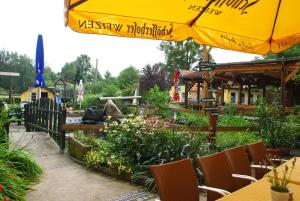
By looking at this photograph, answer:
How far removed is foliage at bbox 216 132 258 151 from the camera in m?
6.62

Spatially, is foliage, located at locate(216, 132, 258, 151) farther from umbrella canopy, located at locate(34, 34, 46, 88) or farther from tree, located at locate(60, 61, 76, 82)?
tree, located at locate(60, 61, 76, 82)

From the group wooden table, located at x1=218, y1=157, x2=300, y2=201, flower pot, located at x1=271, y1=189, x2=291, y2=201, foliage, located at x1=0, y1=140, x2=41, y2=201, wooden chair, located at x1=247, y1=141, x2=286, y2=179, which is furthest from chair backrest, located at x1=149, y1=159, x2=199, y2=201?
foliage, located at x1=0, y1=140, x2=41, y2=201

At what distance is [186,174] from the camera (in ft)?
9.26

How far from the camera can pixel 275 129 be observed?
707 cm

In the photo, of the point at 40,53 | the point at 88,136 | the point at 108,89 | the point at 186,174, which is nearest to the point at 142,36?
the point at 186,174

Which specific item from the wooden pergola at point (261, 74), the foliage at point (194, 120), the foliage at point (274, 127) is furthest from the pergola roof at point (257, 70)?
the foliage at point (274, 127)

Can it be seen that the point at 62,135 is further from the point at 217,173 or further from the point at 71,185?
the point at 217,173

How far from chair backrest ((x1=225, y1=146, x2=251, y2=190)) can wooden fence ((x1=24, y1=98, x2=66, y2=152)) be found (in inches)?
196

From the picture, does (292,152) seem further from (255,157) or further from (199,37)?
(199,37)

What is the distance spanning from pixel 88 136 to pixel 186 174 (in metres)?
5.13

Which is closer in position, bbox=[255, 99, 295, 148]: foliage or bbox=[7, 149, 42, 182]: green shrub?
bbox=[7, 149, 42, 182]: green shrub

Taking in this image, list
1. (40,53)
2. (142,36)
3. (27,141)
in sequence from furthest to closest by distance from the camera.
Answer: (40,53) < (27,141) < (142,36)

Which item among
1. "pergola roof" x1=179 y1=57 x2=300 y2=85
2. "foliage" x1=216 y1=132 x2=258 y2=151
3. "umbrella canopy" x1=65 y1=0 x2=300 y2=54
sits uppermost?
"pergola roof" x1=179 y1=57 x2=300 y2=85

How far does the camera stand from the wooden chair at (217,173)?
297 centimetres
